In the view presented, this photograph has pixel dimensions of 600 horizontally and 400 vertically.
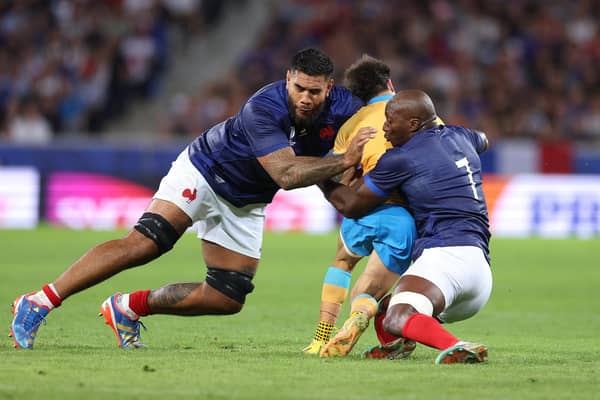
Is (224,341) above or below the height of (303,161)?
below

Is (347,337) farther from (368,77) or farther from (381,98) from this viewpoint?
(368,77)

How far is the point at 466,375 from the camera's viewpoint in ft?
20.3

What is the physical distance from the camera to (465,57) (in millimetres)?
23953

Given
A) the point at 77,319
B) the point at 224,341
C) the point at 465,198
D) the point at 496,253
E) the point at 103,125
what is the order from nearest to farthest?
the point at 465,198 < the point at 224,341 < the point at 77,319 < the point at 496,253 < the point at 103,125

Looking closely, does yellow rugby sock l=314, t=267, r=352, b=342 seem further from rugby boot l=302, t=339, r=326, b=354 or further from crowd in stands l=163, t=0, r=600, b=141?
crowd in stands l=163, t=0, r=600, b=141

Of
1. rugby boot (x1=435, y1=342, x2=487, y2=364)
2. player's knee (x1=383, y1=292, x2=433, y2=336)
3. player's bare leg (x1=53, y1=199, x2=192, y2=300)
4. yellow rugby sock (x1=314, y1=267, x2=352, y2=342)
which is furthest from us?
yellow rugby sock (x1=314, y1=267, x2=352, y2=342)

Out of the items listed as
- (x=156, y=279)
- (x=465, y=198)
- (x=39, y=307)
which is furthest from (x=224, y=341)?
(x=156, y=279)

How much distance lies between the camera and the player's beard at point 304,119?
7.35m

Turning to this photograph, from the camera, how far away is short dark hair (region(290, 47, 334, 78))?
716cm

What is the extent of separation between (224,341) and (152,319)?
1747 mm

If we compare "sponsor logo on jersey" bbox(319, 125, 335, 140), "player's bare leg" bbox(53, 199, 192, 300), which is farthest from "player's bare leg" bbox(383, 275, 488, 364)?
"player's bare leg" bbox(53, 199, 192, 300)

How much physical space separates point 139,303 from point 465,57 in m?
17.3

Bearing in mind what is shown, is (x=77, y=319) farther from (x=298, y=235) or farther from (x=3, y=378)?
(x=298, y=235)

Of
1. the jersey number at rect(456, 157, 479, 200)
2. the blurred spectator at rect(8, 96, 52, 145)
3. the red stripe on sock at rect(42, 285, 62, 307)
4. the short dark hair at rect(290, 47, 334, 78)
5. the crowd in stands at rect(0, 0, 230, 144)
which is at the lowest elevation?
the red stripe on sock at rect(42, 285, 62, 307)
